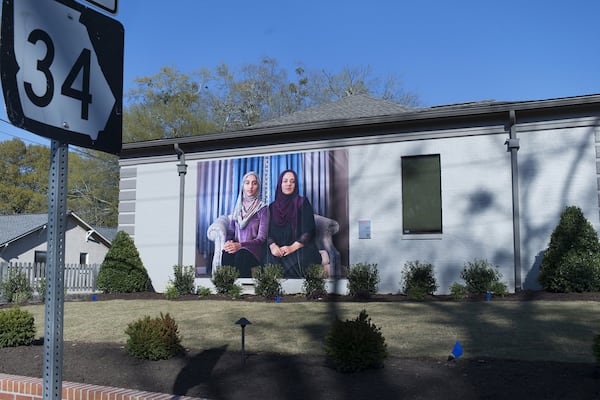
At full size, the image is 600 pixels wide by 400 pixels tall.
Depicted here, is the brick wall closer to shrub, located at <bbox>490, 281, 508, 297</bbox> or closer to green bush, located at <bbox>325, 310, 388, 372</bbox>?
green bush, located at <bbox>325, 310, 388, 372</bbox>

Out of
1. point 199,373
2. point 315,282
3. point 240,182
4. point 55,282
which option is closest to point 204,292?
point 315,282

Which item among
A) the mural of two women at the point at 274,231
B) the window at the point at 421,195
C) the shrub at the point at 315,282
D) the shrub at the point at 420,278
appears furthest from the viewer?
the mural of two women at the point at 274,231

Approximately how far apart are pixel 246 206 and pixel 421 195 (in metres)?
4.96

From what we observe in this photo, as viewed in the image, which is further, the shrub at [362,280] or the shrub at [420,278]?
the shrub at [362,280]

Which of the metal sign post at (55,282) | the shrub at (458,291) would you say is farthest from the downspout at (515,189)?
the metal sign post at (55,282)

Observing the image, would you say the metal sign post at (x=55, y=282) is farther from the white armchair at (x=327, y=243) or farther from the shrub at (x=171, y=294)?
the shrub at (x=171, y=294)

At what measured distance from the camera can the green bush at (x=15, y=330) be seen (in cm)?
924

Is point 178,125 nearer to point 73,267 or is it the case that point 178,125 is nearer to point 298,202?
point 73,267

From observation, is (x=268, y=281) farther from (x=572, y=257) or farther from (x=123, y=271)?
(x=572, y=257)

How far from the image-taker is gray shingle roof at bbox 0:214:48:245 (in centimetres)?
3122

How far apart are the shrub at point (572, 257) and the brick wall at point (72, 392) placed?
9725mm

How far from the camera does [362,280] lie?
15.3 m

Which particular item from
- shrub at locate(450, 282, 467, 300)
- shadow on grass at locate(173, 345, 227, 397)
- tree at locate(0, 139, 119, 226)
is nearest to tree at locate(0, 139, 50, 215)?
tree at locate(0, 139, 119, 226)

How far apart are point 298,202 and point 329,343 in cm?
1008
